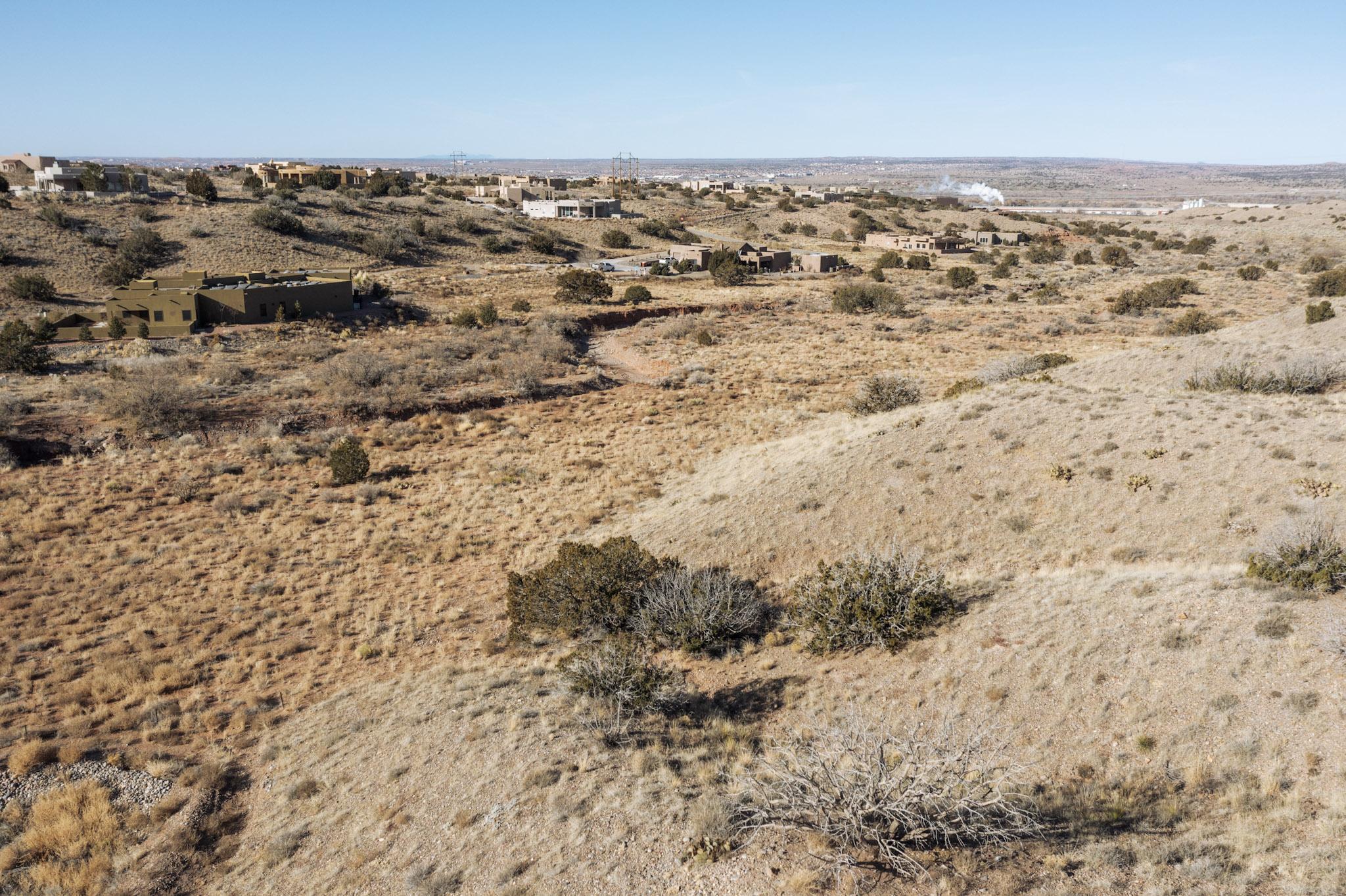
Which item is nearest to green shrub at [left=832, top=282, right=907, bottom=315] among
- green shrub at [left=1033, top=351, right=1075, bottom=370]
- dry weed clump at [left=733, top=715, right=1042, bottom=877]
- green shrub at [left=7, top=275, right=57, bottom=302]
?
green shrub at [left=1033, top=351, right=1075, bottom=370]

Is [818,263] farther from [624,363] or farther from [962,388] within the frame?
[962,388]

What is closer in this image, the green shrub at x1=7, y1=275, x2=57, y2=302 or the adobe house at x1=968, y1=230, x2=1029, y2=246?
the green shrub at x1=7, y1=275, x2=57, y2=302

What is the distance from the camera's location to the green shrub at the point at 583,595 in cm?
1474

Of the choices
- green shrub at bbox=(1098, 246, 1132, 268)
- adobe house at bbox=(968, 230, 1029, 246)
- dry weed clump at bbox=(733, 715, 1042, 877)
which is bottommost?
dry weed clump at bbox=(733, 715, 1042, 877)

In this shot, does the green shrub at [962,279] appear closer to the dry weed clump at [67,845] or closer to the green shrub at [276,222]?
the green shrub at [276,222]

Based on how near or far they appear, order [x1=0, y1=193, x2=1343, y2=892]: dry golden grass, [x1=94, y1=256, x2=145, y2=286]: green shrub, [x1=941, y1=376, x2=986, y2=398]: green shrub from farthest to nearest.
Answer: [x1=94, y1=256, x2=145, y2=286]: green shrub < [x1=941, y1=376, x2=986, y2=398]: green shrub < [x1=0, y1=193, x2=1343, y2=892]: dry golden grass

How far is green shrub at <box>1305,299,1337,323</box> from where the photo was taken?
3130cm

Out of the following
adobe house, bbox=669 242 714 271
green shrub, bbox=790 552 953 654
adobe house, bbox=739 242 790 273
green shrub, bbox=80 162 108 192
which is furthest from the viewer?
adobe house, bbox=739 242 790 273

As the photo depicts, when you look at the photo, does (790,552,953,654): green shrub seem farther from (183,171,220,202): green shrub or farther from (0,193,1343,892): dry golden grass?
(183,171,220,202): green shrub

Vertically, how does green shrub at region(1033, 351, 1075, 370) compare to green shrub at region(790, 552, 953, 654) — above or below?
above

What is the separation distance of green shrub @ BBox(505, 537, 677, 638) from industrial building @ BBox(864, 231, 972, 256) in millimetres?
83905

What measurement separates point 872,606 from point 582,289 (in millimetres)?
47909

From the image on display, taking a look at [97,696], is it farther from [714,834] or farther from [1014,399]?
[1014,399]

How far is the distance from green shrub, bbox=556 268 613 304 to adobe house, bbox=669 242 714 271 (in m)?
19.5
